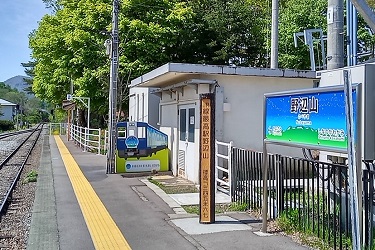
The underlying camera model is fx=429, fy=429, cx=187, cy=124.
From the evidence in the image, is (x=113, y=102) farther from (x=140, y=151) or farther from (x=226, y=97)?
(x=226, y=97)

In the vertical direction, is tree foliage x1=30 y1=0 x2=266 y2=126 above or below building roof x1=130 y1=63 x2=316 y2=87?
above

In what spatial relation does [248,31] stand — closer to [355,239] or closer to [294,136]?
[294,136]

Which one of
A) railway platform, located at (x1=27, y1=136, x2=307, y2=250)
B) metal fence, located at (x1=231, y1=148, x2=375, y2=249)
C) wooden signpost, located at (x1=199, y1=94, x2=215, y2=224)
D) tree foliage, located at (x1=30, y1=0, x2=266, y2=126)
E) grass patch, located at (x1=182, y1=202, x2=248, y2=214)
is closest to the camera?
metal fence, located at (x1=231, y1=148, x2=375, y2=249)

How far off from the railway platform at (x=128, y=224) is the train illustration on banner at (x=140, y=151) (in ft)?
7.19

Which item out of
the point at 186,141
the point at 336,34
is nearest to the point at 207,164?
the point at 336,34

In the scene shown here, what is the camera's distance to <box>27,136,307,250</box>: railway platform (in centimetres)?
629

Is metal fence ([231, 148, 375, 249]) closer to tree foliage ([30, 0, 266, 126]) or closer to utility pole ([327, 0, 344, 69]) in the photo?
utility pole ([327, 0, 344, 69])

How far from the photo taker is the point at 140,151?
45.9ft

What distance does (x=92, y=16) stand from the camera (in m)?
26.2

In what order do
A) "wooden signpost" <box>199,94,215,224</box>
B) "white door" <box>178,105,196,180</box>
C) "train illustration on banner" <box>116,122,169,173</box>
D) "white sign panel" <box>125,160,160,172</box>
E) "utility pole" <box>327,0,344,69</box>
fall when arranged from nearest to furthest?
"wooden signpost" <box>199,94,215,224</box> → "utility pole" <box>327,0,344,69</box> → "white door" <box>178,105,196,180</box> → "train illustration on banner" <box>116,122,169,173</box> → "white sign panel" <box>125,160,160,172</box>

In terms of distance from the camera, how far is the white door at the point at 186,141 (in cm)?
1225

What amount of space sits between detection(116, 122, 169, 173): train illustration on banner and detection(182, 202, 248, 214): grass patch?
527cm

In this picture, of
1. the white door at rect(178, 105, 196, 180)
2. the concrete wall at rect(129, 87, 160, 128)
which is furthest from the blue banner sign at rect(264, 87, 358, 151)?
the concrete wall at rect(129, 87, 160, 128)

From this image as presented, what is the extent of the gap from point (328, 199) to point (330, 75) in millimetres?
2249
